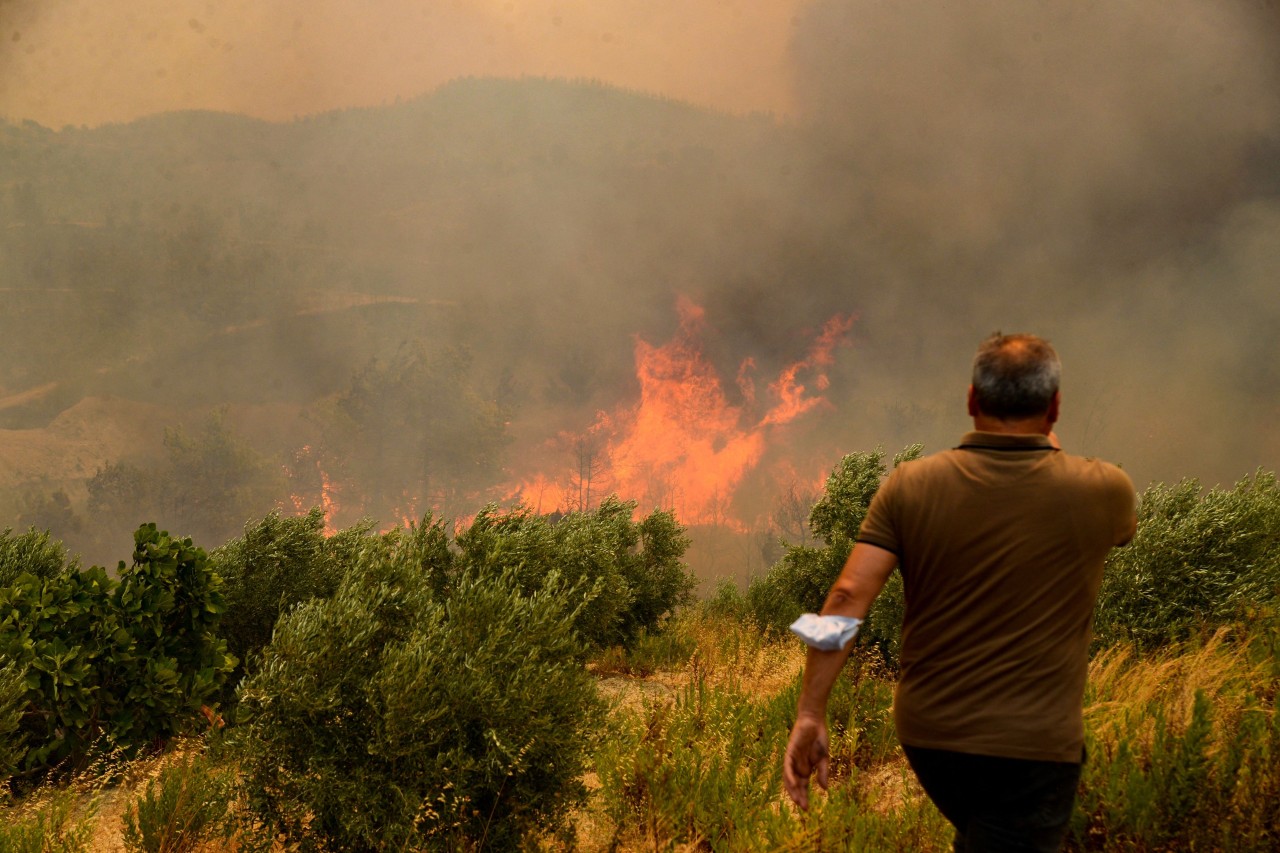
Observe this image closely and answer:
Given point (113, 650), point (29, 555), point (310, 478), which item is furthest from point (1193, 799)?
point (310, 478)

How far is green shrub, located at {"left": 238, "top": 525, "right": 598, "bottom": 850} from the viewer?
5164 millimetres

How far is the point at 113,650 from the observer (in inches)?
356

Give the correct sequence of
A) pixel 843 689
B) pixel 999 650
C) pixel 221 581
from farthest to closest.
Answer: pixel 221 581 → pixel 843 689 → pixel 999 650

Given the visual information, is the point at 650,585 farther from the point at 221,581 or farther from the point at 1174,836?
the point at 1174,836

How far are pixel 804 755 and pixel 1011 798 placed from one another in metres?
0.64

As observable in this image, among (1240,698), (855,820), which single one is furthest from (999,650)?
(1240,698)

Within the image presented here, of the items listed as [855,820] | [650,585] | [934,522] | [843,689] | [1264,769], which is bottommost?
[650,585]

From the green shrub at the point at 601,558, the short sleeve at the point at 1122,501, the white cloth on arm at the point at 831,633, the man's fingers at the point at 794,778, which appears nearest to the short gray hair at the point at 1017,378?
the short sleeve at the point at 1122,501

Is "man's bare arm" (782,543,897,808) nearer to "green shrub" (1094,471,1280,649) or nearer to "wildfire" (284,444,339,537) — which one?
"green shrub" (1094,471,1280,649)

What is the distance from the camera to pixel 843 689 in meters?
8.71

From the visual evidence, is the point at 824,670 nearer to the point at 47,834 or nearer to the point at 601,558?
the point at 47,834

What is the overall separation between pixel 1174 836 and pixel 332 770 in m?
4.78

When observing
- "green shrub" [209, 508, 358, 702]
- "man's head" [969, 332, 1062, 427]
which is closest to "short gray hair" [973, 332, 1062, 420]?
"man's head" [969, 332, 1062, 427]

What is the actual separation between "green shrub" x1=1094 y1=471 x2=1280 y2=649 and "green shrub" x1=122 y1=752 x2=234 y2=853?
889 centimetres
